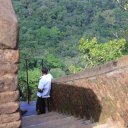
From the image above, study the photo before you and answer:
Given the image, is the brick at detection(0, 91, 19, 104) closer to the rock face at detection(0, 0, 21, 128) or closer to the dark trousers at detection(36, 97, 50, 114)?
the rock face at detection(0, 0, 21, 128)

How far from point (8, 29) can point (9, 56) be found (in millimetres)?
198

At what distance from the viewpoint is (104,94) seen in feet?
14.0

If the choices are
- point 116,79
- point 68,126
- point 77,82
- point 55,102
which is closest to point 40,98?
point 55,102

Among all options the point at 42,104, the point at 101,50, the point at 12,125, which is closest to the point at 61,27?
the point at 101,50

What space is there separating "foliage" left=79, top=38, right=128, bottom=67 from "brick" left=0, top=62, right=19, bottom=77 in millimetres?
17219

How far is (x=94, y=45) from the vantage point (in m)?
21.7

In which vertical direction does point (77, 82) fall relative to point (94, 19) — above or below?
below

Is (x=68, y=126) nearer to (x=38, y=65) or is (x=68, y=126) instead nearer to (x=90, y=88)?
(x=90, y=88)

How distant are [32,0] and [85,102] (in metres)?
59.4

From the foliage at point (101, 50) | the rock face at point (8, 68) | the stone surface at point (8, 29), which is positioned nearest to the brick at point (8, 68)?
the rock face at point (8, 68)

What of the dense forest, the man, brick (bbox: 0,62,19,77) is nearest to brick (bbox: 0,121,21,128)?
brick (bbox: 0,62,19,77)

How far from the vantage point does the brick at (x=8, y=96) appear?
2.85 m

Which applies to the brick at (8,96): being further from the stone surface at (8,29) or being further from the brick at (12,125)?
the stone surface at (8,29)

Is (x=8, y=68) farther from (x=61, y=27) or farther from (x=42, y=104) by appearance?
(x=61, y=27)
